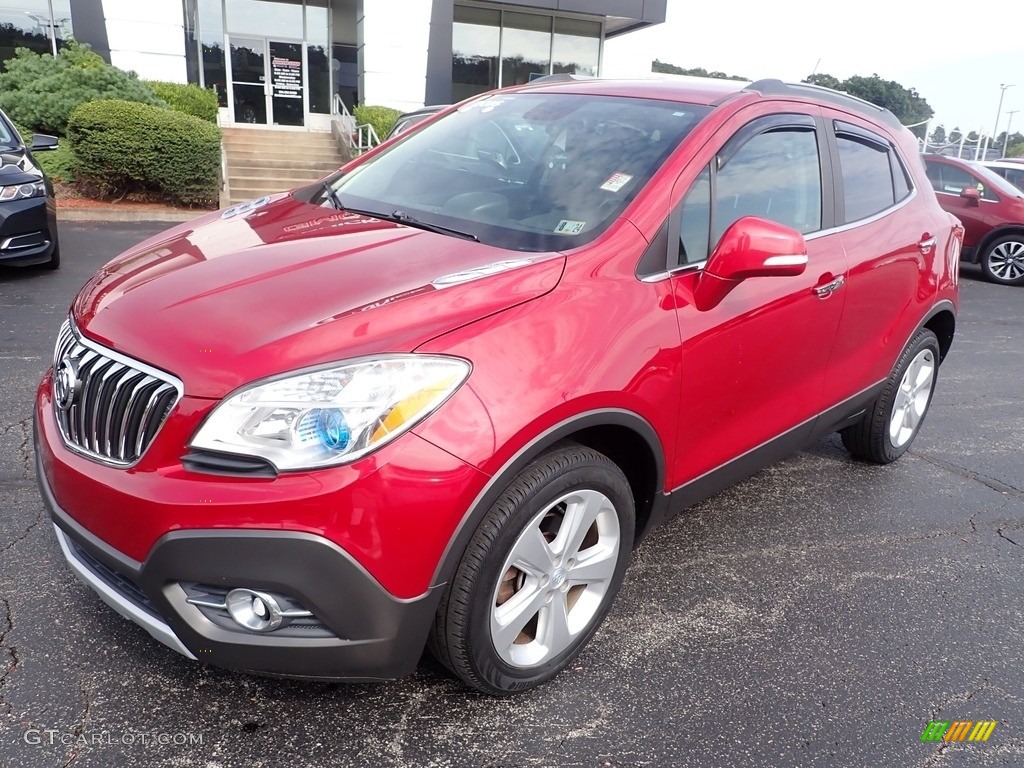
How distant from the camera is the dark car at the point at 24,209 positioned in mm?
7117

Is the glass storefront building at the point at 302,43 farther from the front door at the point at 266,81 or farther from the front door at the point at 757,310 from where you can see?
the front door at the point at 757,310

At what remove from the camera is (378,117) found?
57.8 ft

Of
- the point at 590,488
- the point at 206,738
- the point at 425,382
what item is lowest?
the point at 206,738

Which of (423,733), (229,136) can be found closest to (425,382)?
(423,733)

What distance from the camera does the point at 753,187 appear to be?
10.1 feet

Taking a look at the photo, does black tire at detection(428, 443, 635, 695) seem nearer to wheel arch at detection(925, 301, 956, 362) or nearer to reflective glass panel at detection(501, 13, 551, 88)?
wheel arch at detection(925, 301, 956, 362)

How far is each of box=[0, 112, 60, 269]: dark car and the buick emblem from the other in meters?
5.64

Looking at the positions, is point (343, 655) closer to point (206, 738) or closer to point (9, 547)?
point (206, 738)

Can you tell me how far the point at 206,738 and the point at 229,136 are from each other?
57.3ft

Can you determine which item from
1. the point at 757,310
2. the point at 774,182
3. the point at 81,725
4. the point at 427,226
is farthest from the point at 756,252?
the point at 81,725

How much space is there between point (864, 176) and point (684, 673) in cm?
238

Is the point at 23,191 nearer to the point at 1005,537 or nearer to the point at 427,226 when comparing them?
the point at 427,226

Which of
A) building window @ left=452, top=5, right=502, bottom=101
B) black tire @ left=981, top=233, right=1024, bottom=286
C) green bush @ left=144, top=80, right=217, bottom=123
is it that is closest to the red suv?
black tire @ left=981, top=233, right=1024, bottom=286

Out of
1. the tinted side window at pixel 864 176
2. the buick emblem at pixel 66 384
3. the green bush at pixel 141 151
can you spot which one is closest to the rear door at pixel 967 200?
the tinted side window at pixel 864 176
